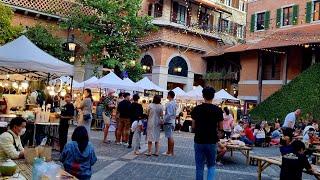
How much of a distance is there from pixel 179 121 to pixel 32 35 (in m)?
10.4

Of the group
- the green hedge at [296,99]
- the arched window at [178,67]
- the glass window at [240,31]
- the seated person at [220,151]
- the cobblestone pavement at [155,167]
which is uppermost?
the glass window at [240,31]

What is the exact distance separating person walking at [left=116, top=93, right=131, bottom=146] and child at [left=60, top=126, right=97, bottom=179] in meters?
8.13

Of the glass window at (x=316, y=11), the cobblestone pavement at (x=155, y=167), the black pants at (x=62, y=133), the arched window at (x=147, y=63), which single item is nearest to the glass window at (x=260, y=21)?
the glass window at (x=316, y=11)

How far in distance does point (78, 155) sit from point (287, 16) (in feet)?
90.3

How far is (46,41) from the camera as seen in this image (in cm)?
2652

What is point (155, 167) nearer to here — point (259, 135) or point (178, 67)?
point (259, 135)

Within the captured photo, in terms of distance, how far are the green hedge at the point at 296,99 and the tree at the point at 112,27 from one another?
8.91m

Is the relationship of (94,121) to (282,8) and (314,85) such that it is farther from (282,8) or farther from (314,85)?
(282,8)

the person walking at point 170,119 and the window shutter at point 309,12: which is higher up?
the window shutter at point 309,12

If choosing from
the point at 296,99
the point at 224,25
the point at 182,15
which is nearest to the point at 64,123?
the point at 296,99

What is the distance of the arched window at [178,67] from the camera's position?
36.0m

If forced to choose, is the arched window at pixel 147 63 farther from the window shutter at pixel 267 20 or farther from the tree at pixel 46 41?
the tree at pixel 46 41

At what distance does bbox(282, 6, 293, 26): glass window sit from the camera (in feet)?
99.3

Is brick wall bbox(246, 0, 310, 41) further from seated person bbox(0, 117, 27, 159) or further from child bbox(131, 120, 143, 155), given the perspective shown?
seated person bbox(0, 117, 27, 159)
